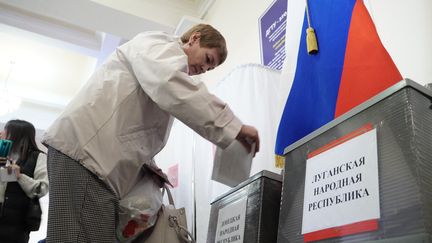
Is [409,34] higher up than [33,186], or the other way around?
[409,34]

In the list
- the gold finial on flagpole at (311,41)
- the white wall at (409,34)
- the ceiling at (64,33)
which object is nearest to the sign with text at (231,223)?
the gold finial on flagpole at (311,41)

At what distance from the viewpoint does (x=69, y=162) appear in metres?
0.92

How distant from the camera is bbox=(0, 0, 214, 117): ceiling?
2.81 metres

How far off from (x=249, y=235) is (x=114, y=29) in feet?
8.34

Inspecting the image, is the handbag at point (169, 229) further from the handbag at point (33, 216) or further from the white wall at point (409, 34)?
the handbag at point (33, 216)

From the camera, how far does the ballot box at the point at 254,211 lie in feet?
2.56

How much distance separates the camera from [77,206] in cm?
90

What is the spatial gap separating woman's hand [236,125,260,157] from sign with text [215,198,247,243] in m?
0.13

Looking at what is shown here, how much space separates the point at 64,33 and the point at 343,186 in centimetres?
335

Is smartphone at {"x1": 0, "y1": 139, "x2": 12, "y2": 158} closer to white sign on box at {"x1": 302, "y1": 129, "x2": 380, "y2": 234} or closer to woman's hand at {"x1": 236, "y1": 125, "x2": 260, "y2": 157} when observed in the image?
woman's hand at {"x1": 236, "y1": 125, "x2": 260, "y2": 157}

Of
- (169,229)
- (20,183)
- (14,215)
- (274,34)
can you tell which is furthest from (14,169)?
(274,34)

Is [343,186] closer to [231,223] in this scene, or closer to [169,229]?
[231,223]

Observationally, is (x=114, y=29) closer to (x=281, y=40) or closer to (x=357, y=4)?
(x=281, y=40)

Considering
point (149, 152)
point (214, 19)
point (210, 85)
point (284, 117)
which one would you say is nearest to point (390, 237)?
point (284, 117)
